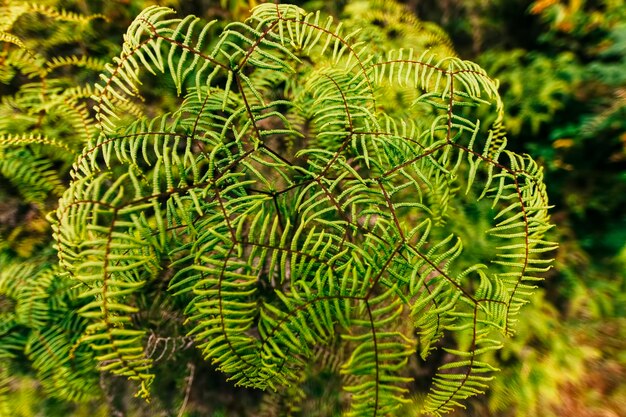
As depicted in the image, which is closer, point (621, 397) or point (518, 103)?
point (621, 397)

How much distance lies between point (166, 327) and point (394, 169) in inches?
46.8

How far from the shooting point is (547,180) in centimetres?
215

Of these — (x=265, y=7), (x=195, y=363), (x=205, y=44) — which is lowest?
(x=195, y=363)

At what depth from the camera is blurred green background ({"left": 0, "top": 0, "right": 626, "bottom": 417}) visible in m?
1.78

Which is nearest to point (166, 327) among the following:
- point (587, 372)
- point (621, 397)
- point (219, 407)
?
point (219, 407)

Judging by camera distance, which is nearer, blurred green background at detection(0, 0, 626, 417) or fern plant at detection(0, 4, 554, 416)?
fern plant at detection(0, 4, 554, 416)

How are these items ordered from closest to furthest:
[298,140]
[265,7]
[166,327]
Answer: [265,7] < [166,327] < [298,140]

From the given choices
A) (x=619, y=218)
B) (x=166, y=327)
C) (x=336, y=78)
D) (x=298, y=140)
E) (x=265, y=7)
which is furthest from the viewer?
(x=619, y=218)

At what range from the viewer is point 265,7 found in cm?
103

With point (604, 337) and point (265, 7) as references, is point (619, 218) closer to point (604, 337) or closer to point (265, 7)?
point (604, 337)

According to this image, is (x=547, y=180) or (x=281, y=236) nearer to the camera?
(x=281, y=236)

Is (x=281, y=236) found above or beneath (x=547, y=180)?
beneath

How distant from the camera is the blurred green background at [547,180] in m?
1.78

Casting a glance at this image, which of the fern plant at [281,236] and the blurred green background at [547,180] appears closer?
the fern plant at [281,236]
